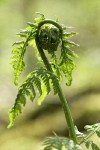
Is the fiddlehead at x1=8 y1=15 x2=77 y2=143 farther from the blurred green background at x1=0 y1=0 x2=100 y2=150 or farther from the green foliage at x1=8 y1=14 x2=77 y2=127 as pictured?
the blurred green background at x1=0 y1=0 x2=100 y2=150

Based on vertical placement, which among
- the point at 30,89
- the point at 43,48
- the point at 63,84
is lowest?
the point at 30,89

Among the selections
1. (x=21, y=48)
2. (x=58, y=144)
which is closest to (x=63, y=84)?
(x=21, y=48)

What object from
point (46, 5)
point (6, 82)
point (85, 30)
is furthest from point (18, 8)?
point (6, 82)

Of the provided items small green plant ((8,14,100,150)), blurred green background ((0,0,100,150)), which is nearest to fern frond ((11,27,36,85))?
small green plant ((8,14,100,150))

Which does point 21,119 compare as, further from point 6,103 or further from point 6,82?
point 6,82

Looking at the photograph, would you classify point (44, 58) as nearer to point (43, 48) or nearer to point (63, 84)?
point (43, 48)

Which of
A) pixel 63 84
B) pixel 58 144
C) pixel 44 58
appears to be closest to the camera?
pixel 58 144

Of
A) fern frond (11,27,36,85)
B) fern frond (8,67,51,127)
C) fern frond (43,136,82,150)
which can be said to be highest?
fern frond (11,27,36,85)

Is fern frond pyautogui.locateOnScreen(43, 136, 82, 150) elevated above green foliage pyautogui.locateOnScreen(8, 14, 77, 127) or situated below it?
below

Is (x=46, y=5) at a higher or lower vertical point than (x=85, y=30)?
higher
